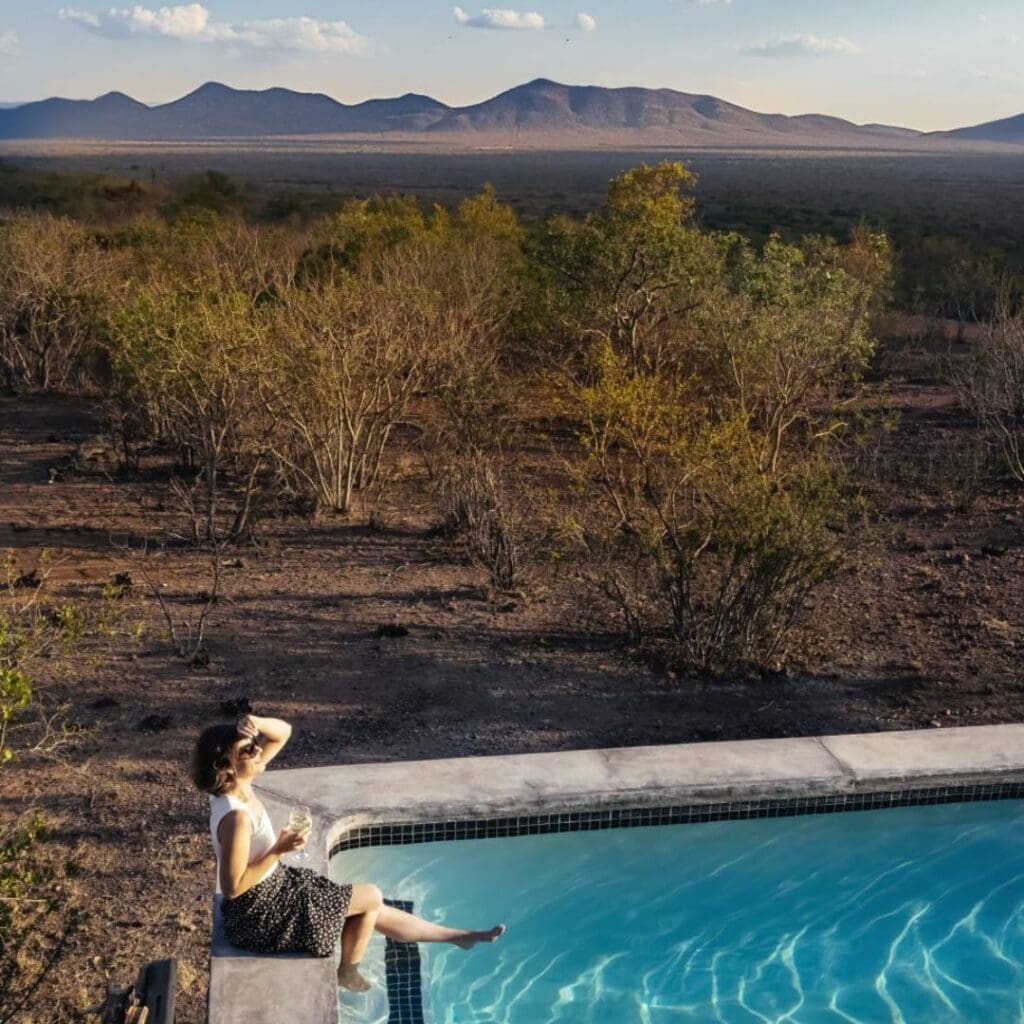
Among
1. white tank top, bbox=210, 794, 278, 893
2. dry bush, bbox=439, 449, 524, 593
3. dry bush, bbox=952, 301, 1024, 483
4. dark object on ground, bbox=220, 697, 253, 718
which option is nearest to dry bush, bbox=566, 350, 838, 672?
dry bush, bbox=439, 449, 524, 593

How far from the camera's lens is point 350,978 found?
14.9 feet

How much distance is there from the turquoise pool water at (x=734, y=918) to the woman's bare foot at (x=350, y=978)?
22 cm

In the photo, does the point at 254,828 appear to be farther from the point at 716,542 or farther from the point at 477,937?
the point at 716,542

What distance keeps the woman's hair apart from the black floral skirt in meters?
0.38

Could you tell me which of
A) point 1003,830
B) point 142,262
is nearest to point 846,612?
point 1003,830

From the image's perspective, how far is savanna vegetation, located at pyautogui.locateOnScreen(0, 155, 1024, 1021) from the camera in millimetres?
7328

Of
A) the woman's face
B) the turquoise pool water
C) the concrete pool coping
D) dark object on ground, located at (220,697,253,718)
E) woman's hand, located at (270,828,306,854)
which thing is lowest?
the turquoise pool water

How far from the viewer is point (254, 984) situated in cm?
409

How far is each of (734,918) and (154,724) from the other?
3017 mm

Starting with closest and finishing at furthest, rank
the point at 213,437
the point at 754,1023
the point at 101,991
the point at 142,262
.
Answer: the point at 101,991 → the point at 754,1023 → the point at 213,437 → the point at 142,262

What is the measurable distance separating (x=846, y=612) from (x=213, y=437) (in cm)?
492

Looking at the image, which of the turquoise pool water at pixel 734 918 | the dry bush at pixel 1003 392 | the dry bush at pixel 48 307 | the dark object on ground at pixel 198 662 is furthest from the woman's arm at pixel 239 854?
the dry bush at pixel 48 307

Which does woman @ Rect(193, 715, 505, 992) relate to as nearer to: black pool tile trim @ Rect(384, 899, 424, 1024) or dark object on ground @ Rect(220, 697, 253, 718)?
black pool tile trim @ Rect(384, 899, 424, 1024)

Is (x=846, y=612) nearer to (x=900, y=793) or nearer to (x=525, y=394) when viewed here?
(x=900, y=793)
